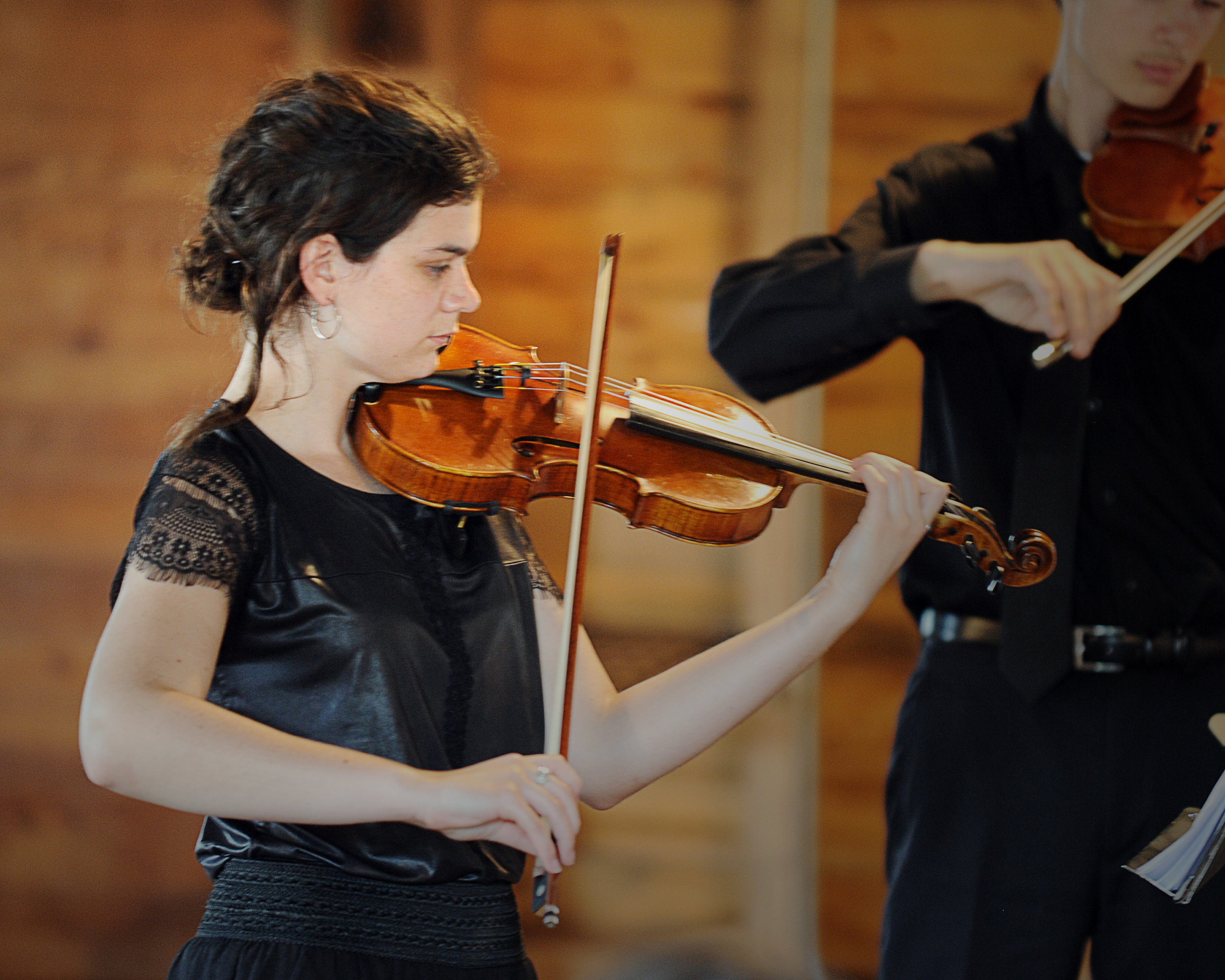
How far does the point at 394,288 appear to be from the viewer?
3.42 ft

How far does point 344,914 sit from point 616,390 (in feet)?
1.88

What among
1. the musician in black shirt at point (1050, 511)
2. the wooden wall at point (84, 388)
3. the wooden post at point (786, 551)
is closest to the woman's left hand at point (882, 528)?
the musician in black shirt at point (1050, 511)

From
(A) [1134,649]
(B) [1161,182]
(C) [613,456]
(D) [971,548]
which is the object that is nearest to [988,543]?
(D) [971,548]

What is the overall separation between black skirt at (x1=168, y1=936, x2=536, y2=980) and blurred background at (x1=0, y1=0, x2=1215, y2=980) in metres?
1.34

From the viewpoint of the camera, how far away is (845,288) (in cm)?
131

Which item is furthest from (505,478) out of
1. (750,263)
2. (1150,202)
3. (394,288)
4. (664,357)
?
(664,357)

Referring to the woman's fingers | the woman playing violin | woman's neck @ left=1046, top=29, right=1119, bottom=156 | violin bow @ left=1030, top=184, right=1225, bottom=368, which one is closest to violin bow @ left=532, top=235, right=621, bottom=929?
the woman playing violin

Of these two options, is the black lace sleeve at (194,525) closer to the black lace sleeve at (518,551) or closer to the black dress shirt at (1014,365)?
the black lace sleeve at (518,551)

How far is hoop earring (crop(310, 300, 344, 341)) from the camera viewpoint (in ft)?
3.47

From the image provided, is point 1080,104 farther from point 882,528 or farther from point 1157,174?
point 882,528

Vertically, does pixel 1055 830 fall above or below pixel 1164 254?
below

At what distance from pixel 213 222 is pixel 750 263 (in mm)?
630

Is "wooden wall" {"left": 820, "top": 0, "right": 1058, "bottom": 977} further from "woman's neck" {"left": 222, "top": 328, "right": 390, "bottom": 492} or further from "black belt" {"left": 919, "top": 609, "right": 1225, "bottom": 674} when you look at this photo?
"woman's neck" {"left": 222, "top": 328, "right": 390, "bottom": 492}

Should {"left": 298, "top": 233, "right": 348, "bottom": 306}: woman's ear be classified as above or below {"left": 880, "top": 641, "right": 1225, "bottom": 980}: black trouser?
above
